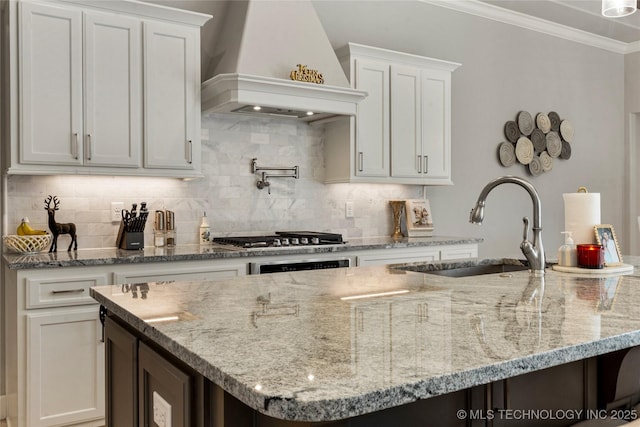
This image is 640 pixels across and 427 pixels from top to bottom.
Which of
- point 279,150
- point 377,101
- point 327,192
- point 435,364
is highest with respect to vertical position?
point 377,101

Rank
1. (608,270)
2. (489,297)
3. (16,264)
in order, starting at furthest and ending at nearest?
(16,264) → (608,270) → (489,297)

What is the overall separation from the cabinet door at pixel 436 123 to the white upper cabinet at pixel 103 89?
1914 mm

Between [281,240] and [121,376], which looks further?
[281,240]

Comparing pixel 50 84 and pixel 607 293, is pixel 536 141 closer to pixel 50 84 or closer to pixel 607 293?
pixel 607 293

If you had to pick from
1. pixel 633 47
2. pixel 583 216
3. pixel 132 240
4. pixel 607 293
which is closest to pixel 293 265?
pixel 132 240

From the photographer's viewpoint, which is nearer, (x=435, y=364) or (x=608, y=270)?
(x=435, y=364)

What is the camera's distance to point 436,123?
468cm

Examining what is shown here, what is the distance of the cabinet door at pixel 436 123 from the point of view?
4.62m

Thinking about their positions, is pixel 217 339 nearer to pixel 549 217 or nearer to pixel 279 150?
pixel 279 150

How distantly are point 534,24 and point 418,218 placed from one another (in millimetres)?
2636

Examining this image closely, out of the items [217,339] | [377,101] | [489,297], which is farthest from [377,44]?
[217,339]

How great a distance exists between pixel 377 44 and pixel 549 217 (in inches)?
106

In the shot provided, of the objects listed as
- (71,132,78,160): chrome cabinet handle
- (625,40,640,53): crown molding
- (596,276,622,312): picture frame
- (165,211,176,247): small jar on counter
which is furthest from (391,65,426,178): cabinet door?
(625,40,640,53): crown molding

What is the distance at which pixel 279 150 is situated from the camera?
4316 millimetres
